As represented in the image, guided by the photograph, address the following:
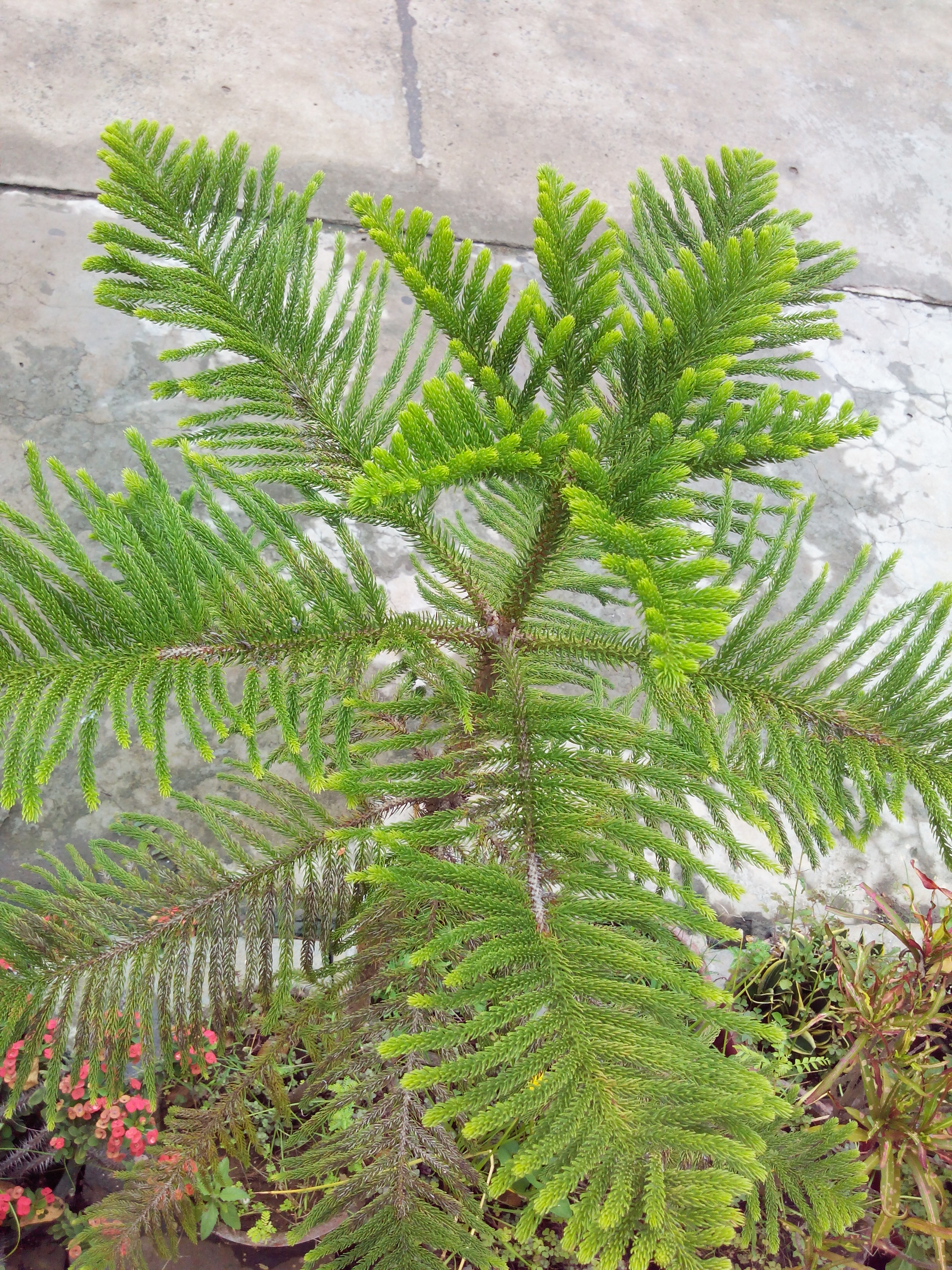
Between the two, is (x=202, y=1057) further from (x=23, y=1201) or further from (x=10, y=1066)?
(x=23, y=1201)

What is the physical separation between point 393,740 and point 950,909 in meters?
1.36

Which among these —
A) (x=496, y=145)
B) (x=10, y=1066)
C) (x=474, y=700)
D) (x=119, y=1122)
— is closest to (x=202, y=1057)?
(x=119, y=1122)

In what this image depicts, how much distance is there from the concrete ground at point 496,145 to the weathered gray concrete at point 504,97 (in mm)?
12

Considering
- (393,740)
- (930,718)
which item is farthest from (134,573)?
(930,718)

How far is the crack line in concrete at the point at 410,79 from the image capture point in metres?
3.58

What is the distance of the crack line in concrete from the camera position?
141 inches

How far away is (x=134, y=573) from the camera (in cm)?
81

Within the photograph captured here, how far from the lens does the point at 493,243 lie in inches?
131

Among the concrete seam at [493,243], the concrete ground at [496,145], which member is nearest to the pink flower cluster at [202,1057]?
the concrete ground at [496,145]

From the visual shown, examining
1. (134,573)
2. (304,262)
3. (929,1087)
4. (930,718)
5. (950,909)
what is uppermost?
(304,262)

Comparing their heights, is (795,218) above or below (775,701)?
above

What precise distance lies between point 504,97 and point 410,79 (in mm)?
426

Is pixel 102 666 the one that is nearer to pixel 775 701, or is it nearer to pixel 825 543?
pixel 775 701

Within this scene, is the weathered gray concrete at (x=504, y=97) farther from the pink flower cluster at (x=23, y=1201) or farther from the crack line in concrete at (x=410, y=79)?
the pink flower cluster at (x=23, y=1201)
